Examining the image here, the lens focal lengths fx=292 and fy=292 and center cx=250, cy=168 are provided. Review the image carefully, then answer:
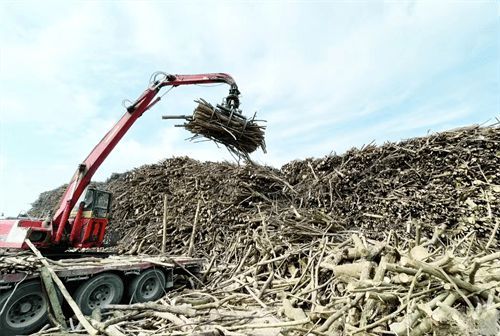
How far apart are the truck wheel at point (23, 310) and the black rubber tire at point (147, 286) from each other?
4.64ft

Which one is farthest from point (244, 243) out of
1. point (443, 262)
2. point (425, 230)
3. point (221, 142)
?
point (443, 262)

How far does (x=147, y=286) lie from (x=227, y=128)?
12.0ft

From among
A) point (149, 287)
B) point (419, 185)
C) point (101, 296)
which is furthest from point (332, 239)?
point (101, 296)

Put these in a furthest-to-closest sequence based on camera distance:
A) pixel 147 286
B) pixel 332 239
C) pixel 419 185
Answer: pixel 419 185, pixel 332 239, pixel 147 286

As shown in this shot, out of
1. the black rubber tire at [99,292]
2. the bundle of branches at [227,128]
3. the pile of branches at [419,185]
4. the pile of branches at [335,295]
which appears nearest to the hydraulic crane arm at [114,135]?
the bundle of branches at [227,128]

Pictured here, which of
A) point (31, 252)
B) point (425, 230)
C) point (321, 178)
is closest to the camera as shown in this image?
point (31, 252)

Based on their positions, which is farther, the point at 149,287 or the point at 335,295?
the point at 149,287

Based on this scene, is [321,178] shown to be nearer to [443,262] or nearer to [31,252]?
[443,262]

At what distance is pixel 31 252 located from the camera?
17.5 ft

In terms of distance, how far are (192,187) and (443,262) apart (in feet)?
24.3

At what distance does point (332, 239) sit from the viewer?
5891mm

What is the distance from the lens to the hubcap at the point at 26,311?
407 centimetres

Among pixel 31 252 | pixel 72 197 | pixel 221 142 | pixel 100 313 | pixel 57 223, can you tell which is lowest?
pixel 100 313

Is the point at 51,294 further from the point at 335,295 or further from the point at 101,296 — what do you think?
the point at 335,295
